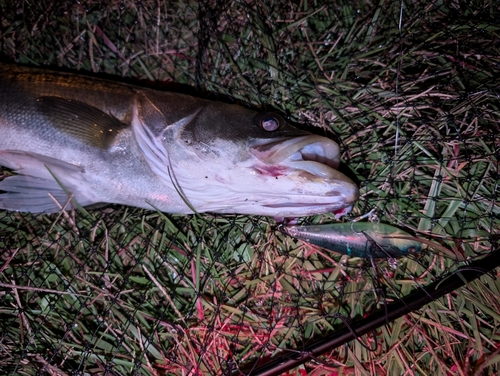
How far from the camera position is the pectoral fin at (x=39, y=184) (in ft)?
8.45

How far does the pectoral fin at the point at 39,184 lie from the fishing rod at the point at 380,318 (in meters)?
1.67

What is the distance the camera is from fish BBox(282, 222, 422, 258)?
2.76 m

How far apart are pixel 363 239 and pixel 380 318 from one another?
526 millimetres

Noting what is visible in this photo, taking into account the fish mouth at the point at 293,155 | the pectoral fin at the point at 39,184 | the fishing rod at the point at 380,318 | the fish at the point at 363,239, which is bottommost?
the fishing rod at the point at 380,318

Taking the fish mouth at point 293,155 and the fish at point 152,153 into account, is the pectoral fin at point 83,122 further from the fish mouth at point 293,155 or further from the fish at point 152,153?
the fish mouth at point 293,155

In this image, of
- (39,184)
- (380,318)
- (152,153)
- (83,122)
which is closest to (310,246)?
(380,318)

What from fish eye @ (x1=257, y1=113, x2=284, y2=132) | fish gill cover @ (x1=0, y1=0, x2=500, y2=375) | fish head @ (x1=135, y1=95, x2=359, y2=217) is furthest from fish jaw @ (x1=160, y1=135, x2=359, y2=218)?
fish gill cover @ (x1=0, y1=0, x2=500, y2=375)

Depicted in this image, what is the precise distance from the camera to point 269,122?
95.0 inches

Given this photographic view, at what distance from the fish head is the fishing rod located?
0.76m

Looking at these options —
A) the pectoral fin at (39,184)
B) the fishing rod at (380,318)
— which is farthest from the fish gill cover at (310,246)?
the pectoral fin at (39,184)

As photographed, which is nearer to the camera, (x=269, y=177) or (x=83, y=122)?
(x=269, y=177)

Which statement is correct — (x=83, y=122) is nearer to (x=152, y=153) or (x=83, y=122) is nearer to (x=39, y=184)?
(x=152, y=153)

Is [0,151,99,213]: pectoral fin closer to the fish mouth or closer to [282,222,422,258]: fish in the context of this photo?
the fish mouth

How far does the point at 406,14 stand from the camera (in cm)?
301
